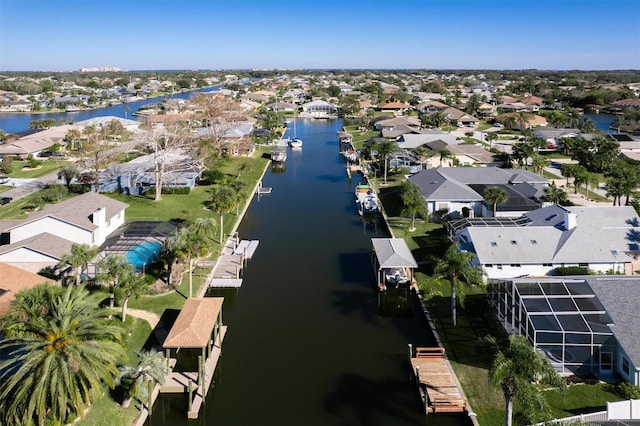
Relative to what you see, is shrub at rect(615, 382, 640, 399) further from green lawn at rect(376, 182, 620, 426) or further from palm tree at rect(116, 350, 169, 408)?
palm tree at rect(116, 350, 169, 408)

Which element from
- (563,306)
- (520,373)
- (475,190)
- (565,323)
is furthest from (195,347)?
(475,190)

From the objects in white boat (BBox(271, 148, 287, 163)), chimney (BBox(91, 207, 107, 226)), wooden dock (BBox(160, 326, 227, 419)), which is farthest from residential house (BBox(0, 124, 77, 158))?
wooden dock (BBox(160, 326, 227, 419))

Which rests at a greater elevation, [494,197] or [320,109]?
[320,109]

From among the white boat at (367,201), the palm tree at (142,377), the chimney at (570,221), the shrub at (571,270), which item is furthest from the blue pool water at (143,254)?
the chimney at (570,221)

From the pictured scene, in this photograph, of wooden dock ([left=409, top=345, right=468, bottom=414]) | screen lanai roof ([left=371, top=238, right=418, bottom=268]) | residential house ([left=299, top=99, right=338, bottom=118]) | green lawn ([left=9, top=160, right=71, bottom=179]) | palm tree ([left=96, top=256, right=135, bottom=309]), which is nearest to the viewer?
wooden dock ([left=409, top=345, right=468, bottom=414])

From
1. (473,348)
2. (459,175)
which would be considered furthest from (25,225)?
(459,175)

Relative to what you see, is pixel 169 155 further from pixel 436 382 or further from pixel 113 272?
pixel 436 382

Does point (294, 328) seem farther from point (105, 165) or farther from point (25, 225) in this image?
point (105, 165)

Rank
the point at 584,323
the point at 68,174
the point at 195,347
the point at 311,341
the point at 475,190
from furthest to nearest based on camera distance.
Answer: the point at 68,174 → the point at 475,190 → the point at 311,341 → the point at 584,323 → the point at 195,347
